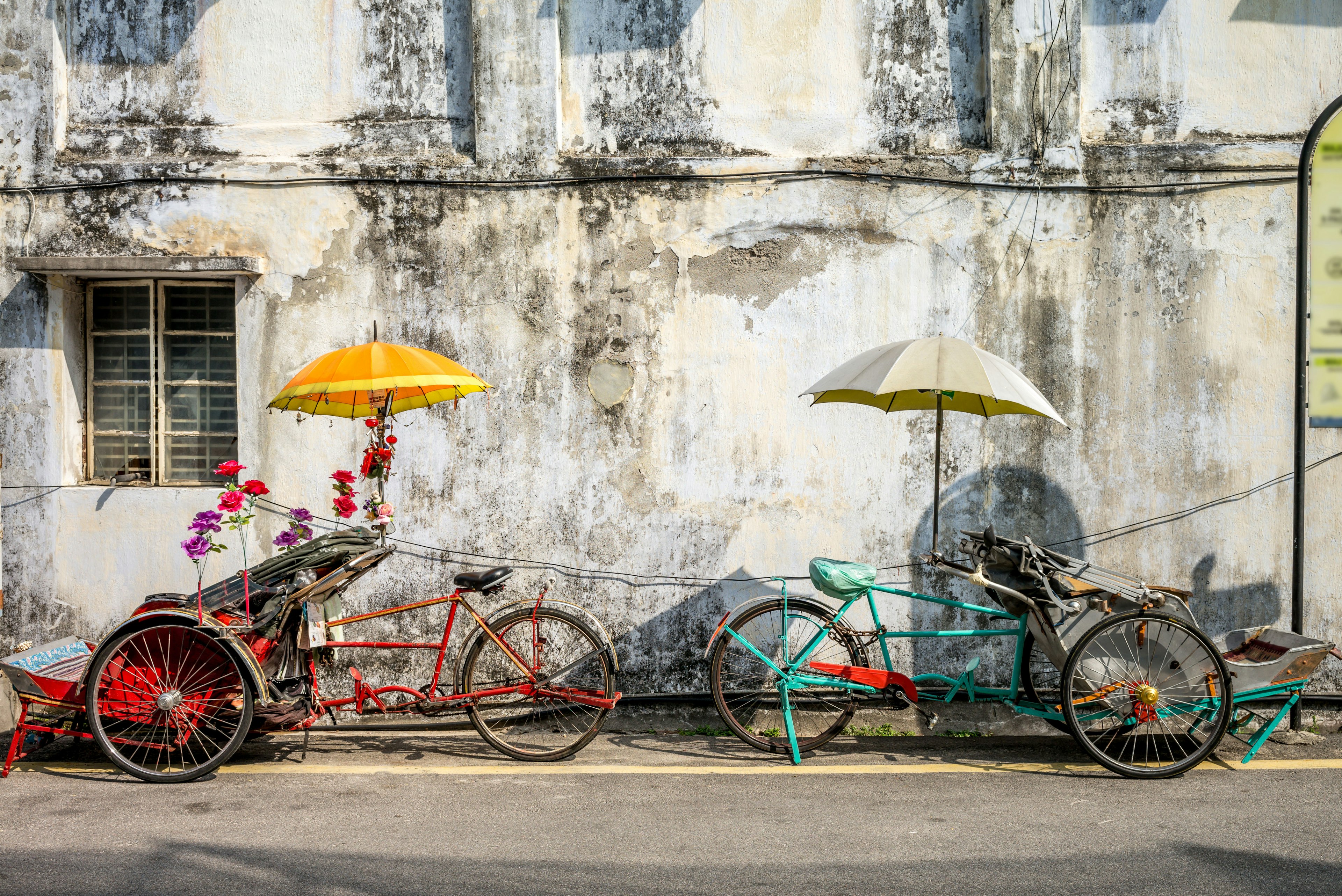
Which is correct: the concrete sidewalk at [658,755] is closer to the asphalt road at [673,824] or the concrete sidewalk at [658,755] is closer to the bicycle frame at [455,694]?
the asphalt road at [673,824]

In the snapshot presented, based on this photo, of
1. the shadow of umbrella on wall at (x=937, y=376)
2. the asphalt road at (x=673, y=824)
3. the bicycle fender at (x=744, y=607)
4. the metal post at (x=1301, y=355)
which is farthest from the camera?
the metal post at (x=1301, y=355)

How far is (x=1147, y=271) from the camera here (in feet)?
21.1

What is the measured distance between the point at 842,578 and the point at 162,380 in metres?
4.73

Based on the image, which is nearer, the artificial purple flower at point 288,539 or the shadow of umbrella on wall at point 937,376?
the shadow of umbrella on wall at point 937,376

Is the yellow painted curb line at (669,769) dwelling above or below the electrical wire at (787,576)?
below

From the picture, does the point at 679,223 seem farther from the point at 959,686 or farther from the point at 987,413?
the point at 959,686

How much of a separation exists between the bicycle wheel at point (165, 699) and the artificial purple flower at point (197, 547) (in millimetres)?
427

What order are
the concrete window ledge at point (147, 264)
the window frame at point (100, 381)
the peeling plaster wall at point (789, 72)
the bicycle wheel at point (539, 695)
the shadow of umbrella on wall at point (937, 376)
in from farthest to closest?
1. the window frame at point (100, 381)
2. the peeling plaster wall at point (789, 72)
3. the concrete window ledge at point (147, 264)
4. the bicycle wheel at point (539, 695)
5. the shadow of umbrella on wall at point (937, 376)

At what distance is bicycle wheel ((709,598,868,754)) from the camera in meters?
5.72

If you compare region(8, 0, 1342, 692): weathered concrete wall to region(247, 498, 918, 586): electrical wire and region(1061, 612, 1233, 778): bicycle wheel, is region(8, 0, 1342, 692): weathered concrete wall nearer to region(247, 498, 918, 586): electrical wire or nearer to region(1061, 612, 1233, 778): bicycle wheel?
region(247, 498, 918, 586): electrical wire

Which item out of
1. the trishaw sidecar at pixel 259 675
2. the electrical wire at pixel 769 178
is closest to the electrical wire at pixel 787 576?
the trishaw sidecar at pixel 259 675

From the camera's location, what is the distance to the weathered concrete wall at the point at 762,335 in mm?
6422

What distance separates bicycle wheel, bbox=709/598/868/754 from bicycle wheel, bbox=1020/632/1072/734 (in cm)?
91

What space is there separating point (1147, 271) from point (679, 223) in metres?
3.05
